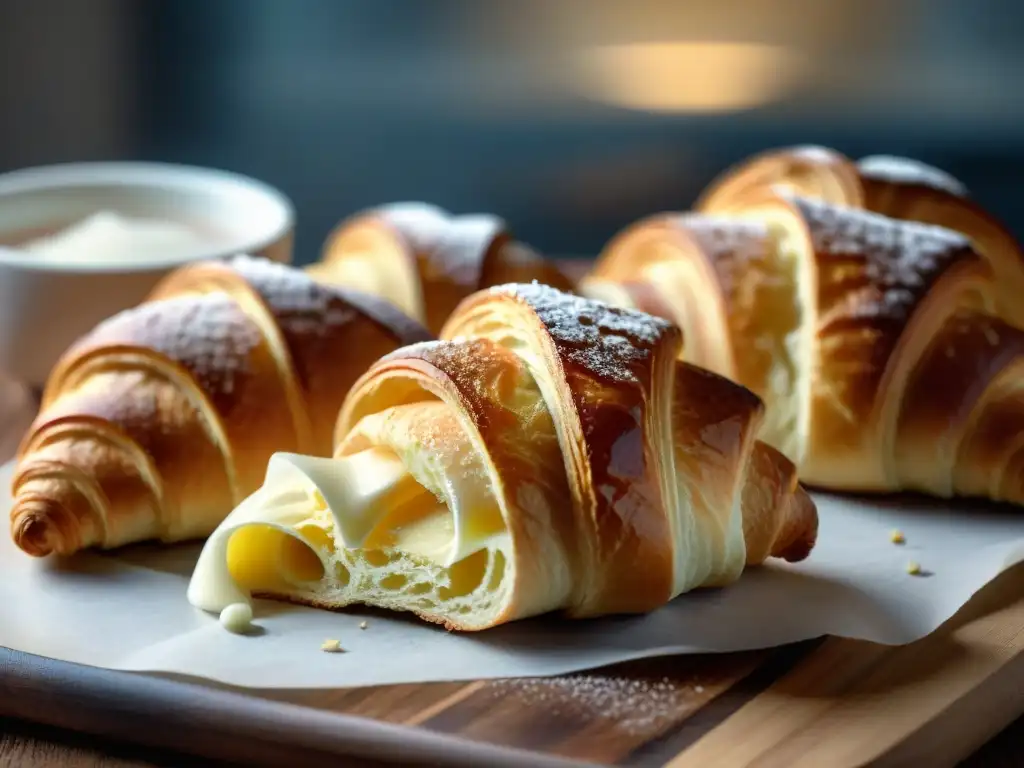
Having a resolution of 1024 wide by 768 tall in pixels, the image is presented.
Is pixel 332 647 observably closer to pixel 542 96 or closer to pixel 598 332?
pixel 598 332

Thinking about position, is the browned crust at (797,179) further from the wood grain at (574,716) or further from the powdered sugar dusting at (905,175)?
the wood grain at (574,716)

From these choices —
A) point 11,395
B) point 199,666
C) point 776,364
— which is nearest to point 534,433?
point 199,666

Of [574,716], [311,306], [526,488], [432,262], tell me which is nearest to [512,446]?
[526,488]

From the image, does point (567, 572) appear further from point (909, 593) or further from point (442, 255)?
point (442, 255)

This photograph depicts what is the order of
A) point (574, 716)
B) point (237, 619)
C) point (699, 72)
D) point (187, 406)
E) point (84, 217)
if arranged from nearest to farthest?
1. point (574, 716)
2. point (237, 619)
3. point (187, 406)
4. point (84, 217)
5. point (699, 72)

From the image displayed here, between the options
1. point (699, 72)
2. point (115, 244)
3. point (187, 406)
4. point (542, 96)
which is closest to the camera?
point (187, 406)
